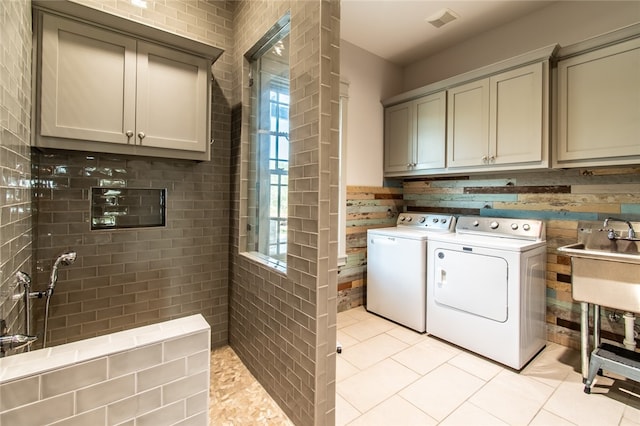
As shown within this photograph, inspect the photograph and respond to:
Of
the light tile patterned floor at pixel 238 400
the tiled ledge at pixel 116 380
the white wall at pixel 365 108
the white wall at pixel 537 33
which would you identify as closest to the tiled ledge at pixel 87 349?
the tiled ledge at pixel 116 380

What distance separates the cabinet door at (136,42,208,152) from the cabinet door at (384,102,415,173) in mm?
2168

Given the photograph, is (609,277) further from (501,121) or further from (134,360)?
(134,360)

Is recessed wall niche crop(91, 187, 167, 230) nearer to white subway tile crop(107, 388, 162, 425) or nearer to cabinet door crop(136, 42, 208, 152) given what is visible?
cabinet door crop(136, 42, 208, 152)

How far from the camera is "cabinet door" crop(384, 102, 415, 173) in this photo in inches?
128

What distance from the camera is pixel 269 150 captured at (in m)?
2.07

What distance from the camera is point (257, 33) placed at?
1986 mm

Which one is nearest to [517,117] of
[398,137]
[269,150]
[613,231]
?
[613,231]

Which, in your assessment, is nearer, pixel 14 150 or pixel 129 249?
pixel 14 150

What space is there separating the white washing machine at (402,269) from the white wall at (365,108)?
2.28 feet

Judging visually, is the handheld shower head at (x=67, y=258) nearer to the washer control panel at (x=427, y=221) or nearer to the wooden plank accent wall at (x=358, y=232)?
the wooden plank accent wall at (x=358, y=232)

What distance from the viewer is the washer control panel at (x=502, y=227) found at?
8.07ft

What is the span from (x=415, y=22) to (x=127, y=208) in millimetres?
2945

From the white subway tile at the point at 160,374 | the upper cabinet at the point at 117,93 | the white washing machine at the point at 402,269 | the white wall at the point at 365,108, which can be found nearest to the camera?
the white subway tile at the point at 160,374

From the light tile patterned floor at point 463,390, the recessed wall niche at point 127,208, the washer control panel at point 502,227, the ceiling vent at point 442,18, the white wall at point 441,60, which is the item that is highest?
the ceiling vent at point 442,18
